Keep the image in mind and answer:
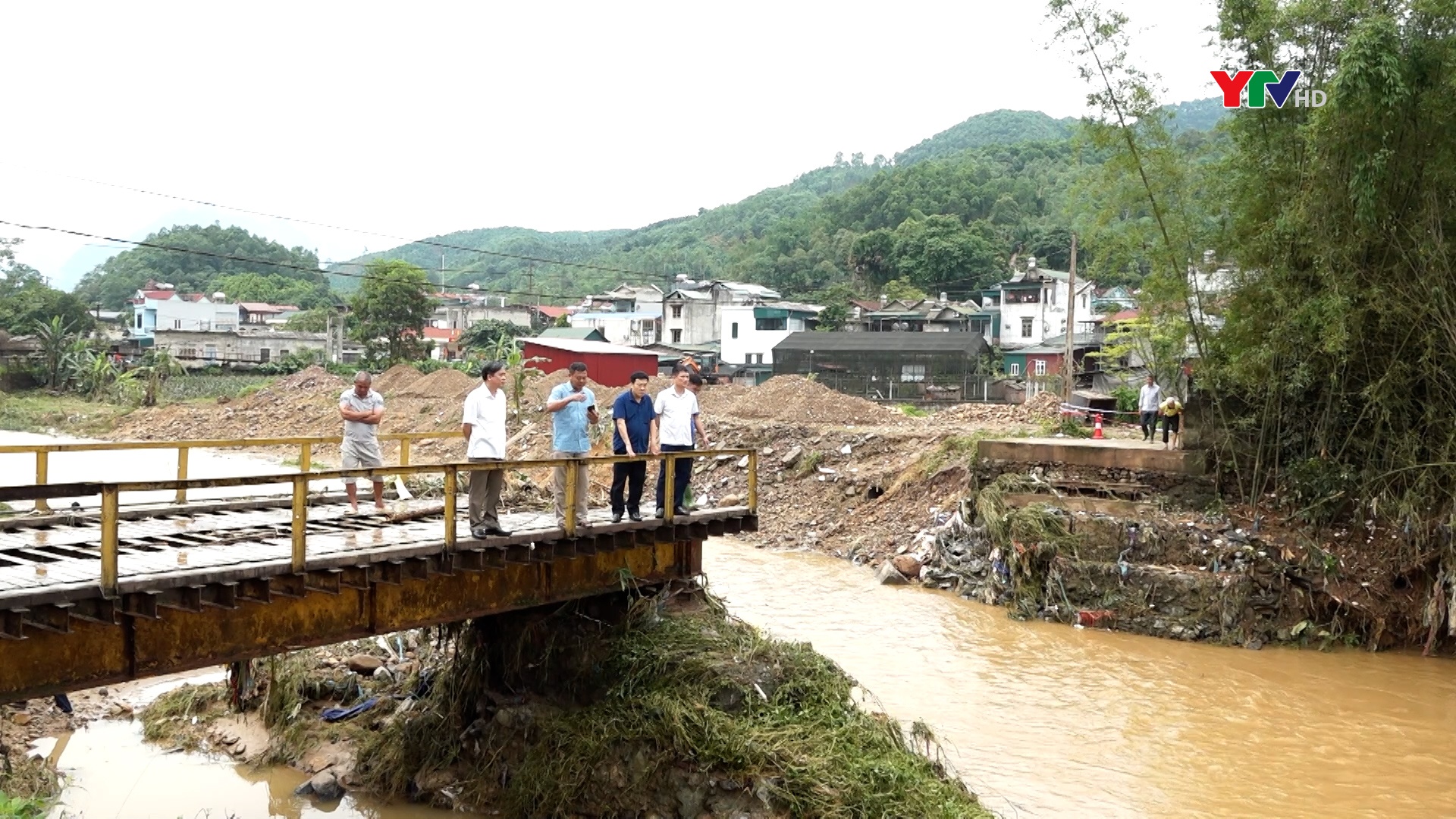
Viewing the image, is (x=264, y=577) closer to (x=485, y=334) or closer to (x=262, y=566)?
(x=262, y=566)

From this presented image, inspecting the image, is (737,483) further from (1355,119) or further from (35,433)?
(35,433)

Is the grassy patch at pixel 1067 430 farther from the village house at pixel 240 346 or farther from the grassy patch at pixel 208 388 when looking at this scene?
the village house at pixel 240 346

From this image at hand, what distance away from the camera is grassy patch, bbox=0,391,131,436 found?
45781 mm

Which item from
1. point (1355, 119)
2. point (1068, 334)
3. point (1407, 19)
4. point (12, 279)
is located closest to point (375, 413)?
point (1355, 119)

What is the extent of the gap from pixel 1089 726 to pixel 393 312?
156 ft

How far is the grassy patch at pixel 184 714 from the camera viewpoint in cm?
1097

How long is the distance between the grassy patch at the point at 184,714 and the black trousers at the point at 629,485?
4760 millimetres

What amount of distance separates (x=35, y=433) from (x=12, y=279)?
148 feet

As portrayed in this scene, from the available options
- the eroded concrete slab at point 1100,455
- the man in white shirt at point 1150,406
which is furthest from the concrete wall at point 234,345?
the man in white shirt at point 1150,406

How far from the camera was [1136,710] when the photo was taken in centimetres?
1281

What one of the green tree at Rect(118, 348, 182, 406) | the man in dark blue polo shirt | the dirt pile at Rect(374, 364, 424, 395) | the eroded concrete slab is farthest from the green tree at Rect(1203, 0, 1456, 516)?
the green tree at Rect(118, 348, 182, 406)

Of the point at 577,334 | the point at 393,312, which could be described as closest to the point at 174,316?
the point at 393,312

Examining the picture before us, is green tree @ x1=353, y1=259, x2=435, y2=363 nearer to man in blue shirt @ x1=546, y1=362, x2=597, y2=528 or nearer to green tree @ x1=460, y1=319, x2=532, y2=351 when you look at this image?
green tree @ x1=460, y1=319, x2=532, y2=351

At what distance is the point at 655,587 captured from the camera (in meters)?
10.7
